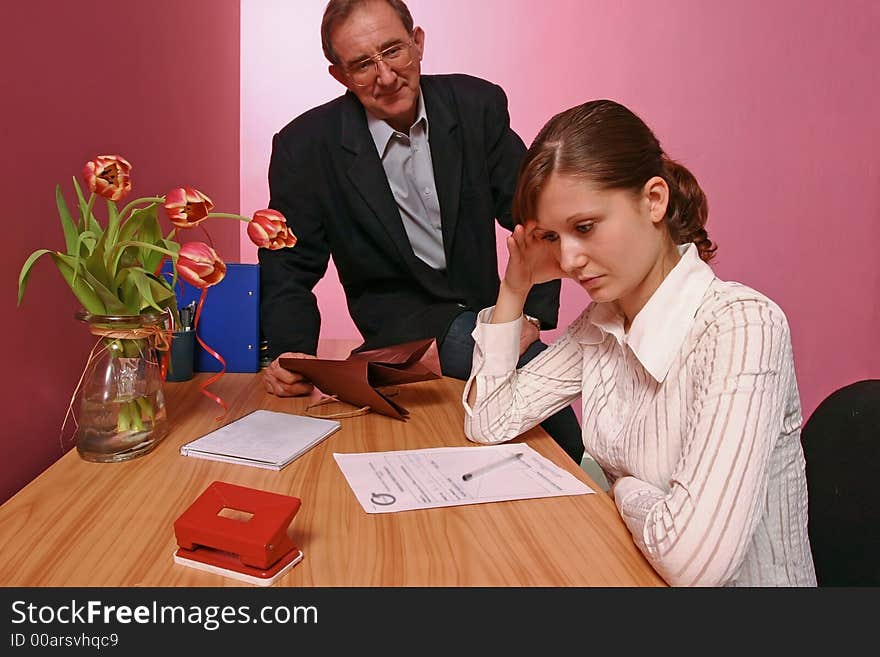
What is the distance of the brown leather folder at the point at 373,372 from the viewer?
4.17 feet

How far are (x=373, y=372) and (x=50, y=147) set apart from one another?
611 millimetres

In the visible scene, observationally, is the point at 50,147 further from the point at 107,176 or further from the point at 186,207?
the point at 186,207

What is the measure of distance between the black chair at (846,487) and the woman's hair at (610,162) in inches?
11.1

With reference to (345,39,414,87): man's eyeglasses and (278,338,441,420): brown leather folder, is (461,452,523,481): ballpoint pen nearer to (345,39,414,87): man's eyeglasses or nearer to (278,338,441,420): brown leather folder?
(278,338,441,420): brown leather folder

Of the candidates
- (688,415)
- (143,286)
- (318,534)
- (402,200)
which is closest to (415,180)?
(402,200)

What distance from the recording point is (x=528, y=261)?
1.22m

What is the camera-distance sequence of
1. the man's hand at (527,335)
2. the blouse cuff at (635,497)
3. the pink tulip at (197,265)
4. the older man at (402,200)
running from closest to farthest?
the blouse cuff at (635,497), the pink tulip at (197,265), the man's hand at (527,335), the older man at (402,200)

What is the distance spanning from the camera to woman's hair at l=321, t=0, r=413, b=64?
62.7 inches

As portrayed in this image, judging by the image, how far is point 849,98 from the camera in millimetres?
2684

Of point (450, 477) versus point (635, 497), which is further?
point (450, 477)

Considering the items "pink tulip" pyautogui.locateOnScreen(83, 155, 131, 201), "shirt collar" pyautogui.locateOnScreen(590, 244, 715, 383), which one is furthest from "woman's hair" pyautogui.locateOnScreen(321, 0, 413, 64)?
"shirt collar" pyautogui.locateOnScreen(590, 244, 715, 383)

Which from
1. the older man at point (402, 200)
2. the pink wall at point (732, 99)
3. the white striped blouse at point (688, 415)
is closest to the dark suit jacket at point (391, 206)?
the older man at point (402, 200)

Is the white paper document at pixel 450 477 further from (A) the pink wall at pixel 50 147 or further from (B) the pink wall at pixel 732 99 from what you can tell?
(B) the pink wall at pixel 732 99

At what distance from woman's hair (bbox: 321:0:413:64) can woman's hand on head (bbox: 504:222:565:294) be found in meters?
0.70
